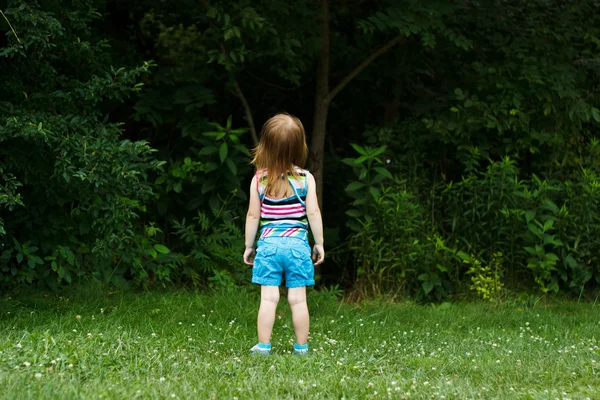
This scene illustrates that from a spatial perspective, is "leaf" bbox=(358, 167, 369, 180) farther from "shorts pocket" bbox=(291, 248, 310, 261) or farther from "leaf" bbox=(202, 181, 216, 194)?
"shorts pocket" bbox=(291, 248, 310, 261)

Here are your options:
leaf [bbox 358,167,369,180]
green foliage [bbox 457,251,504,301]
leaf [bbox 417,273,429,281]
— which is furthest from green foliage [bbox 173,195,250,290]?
green foliage [bbox 457,251,504,301]

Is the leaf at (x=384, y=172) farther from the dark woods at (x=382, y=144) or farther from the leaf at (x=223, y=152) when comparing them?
the leaf at (x=223, y=152)

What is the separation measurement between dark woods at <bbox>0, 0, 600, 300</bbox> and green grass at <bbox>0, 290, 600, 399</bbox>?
2.10ft

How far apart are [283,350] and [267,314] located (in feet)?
1.56

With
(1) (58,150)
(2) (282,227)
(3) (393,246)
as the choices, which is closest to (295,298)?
(2) (282,227)

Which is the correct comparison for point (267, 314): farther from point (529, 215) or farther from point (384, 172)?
point (529, 215)

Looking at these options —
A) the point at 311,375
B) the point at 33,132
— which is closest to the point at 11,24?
the point at 33,132

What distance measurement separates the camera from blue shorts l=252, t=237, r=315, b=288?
488cm

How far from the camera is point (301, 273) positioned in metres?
4.91

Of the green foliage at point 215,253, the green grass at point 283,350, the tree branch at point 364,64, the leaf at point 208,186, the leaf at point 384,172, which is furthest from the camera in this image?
the tree branch at point 364,64

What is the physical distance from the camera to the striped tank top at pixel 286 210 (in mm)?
4918

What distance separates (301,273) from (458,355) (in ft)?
4.08

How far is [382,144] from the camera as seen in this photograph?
29.2ft

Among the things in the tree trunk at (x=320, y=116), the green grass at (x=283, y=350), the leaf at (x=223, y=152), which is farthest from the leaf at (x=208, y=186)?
the tree trunk at (x=320, y=116)
